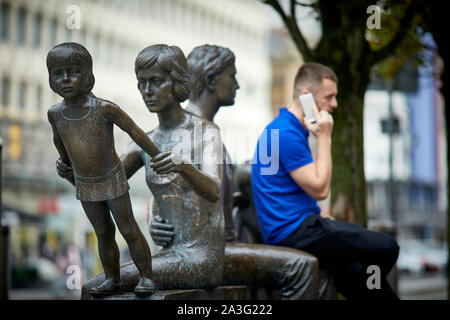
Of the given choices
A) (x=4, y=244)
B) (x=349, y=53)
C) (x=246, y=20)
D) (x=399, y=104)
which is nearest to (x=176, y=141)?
(x=349, y=53)

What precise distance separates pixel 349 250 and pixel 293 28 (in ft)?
13.5

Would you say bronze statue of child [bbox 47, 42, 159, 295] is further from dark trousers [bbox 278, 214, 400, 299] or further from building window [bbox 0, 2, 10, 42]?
building window [bbox 0, 2, 10, 42]

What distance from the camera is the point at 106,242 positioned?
14.9 ft

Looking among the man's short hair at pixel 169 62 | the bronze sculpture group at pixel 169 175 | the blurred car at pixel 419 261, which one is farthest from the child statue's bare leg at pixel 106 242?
the blurred car at pixel 419 261

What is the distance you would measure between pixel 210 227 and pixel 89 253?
2974cm

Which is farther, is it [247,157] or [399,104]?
[399,104]

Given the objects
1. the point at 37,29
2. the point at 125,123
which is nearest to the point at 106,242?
the point at 125,123

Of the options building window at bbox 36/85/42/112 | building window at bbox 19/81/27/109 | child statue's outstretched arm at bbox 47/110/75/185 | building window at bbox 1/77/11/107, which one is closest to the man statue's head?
child statue's outstretched arm at bbox 47/110/75/185

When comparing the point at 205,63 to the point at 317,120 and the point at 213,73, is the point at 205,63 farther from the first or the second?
the point at 317,120

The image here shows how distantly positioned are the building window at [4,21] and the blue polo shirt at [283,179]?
124 ft

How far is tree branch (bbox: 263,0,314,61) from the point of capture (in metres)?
8.99

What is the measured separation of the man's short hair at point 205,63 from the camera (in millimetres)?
5805
